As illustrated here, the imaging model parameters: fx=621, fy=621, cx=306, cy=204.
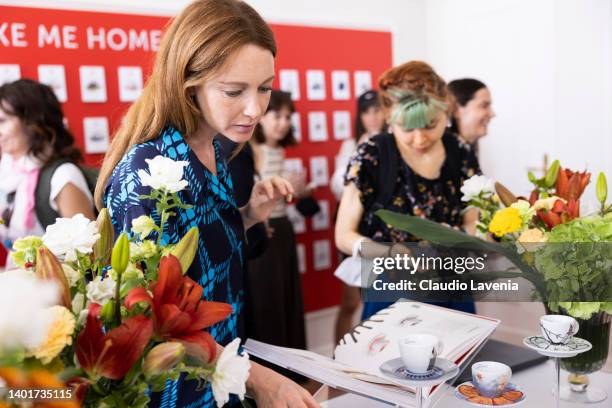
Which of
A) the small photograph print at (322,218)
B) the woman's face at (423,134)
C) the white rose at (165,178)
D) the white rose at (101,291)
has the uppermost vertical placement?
the woman's face at (423,134)

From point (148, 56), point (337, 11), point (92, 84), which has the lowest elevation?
point (92, 84)

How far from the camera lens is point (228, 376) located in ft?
2.16

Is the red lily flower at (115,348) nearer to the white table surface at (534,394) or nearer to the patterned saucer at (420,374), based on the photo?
the patterned saucer at (420,374)

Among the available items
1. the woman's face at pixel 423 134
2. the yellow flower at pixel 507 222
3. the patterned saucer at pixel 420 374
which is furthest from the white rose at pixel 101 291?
the woman's face at pixel 423 134

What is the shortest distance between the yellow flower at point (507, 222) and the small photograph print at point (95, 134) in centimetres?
241

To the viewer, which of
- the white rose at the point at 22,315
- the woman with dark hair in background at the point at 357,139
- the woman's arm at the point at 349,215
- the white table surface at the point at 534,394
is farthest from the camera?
the woman with dark hair in background at the point at 357,139

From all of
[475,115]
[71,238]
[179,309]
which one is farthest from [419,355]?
[475,115]

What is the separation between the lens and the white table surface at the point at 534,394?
1241mm

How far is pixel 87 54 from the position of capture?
3148 mm

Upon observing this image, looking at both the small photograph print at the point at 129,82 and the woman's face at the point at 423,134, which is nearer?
the woman's face at the point at 423,134

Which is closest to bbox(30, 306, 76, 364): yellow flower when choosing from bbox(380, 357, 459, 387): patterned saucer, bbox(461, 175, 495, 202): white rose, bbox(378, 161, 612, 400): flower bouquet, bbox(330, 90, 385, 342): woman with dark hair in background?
bbox(380, 357, 459, 387): patterned saucer

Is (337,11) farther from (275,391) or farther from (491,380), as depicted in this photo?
(275,391)

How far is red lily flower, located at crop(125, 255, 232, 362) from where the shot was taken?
2.20 ft

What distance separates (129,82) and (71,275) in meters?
2.72
